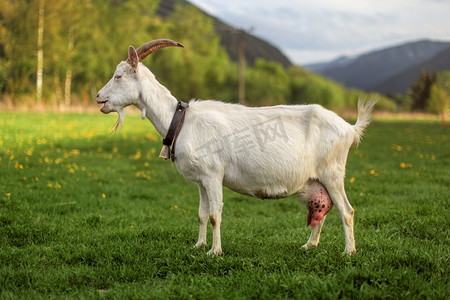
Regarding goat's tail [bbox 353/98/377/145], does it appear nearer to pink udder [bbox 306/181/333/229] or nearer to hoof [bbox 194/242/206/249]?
pink udder [bbox 306/181/333/229]

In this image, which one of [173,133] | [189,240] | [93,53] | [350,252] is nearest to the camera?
[350,252]

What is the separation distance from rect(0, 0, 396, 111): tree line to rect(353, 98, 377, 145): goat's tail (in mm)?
795

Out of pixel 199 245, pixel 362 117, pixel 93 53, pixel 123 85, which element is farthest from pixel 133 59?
pixel 93 53

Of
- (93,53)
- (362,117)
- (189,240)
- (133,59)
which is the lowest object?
(189,240)

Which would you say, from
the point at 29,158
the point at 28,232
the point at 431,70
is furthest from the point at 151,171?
the point at 431,70

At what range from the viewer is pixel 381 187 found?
29.0 feet

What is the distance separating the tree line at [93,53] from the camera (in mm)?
33844

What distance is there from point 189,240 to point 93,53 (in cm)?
4043

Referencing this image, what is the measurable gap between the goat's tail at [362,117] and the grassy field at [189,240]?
4.85 ft

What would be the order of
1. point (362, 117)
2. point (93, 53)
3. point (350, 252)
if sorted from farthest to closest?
point (93, 53) < point (362, 117) < point (350, 252)

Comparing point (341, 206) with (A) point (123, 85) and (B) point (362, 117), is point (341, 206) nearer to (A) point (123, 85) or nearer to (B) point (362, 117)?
(B) point (362, 117)

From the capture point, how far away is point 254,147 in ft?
15.6

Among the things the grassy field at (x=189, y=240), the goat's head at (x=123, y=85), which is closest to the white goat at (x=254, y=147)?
the goat's head at (x=123, y=85)

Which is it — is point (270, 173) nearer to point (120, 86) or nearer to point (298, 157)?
point (298, 157)
